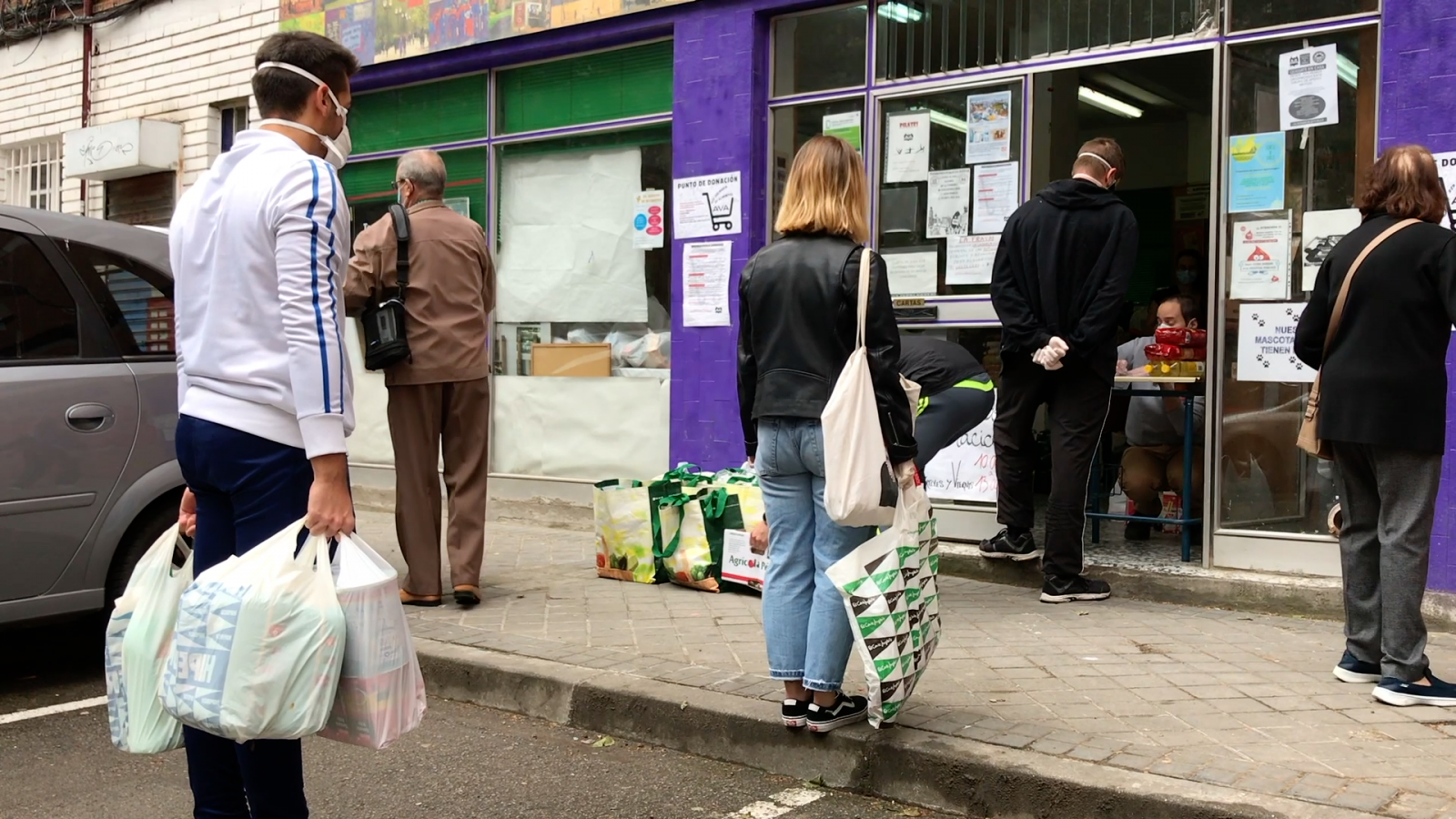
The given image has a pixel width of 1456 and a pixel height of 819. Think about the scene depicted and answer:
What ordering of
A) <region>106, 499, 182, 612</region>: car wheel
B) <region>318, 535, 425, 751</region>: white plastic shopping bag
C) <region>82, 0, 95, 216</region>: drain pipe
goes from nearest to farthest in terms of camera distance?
<region>318, 535, 425, 751</region>: white plastic shopping bag → <region>106, 499, 182, 612</region>: car wheel → <region>82, 0, 95, 216</region>: drain pipe

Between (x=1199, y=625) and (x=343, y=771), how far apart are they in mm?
3683

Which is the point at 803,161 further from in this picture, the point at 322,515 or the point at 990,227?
the point at 990,227

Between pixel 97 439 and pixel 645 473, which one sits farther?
pixel 645 473

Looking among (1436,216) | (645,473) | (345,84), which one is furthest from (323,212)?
(645,473)

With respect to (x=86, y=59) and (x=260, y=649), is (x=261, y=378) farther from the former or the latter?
(x=86, y=59)

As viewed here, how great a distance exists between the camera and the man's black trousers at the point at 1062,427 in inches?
246

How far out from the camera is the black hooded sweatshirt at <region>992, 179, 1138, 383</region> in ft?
20.2

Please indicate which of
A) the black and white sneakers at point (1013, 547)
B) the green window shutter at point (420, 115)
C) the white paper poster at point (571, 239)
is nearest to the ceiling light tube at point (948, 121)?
the white paper poster at point (571, 239)

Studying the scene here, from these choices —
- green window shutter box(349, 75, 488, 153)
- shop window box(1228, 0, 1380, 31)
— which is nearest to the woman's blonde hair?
shop window box(1228, 0, 1380, 31)

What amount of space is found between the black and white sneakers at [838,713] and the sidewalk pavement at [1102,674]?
154 millimetres

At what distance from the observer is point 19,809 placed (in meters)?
3.89

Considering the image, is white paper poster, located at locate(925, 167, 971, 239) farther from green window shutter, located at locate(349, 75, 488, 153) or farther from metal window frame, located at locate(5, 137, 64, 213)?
metal window frame, located at locate(5, 137, 64, 213)

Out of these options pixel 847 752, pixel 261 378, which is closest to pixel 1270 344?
pixel 847 752

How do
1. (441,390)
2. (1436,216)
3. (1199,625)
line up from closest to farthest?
1. (1436,216)
2. (1199,625)
3. (441,390)
